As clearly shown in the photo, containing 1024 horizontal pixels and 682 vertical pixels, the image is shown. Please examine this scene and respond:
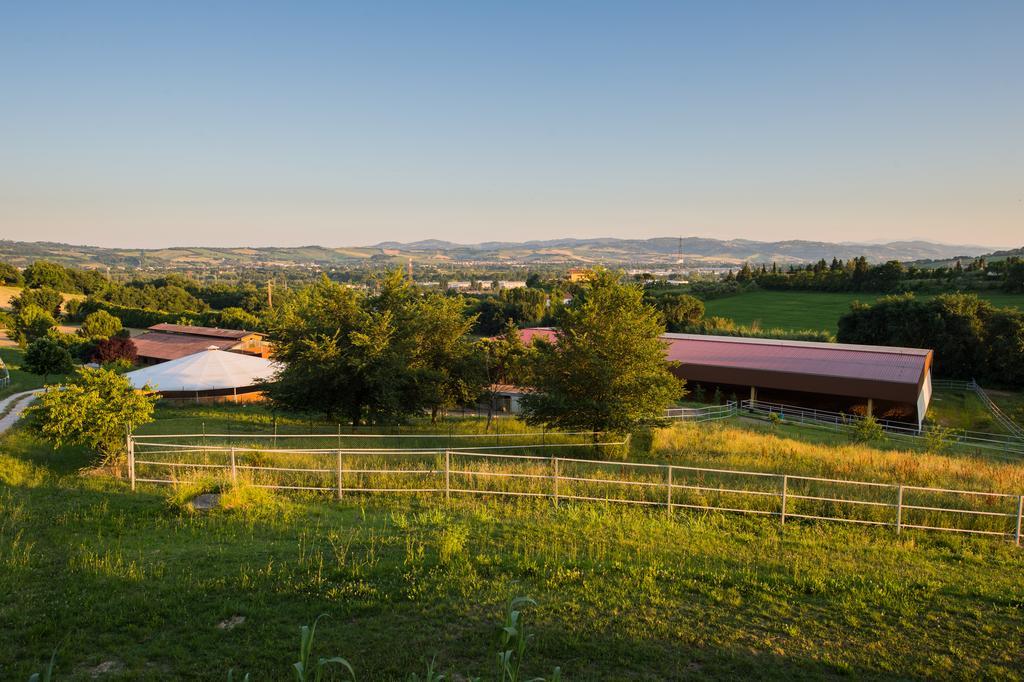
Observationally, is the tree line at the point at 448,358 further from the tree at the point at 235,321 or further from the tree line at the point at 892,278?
the tree line at the point at 892,278

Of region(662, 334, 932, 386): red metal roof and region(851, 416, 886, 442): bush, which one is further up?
region(662, 334, 932, 386): red metal roof

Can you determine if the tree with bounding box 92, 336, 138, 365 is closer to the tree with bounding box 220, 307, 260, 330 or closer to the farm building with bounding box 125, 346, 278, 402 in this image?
the farm building with bounding box 125, 346, 278, 402

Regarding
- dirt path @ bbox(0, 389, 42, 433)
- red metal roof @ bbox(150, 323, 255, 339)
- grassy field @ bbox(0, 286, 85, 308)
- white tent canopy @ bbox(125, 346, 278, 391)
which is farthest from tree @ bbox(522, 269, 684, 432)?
grassy field @ bbox(0, 286, 85, 308)

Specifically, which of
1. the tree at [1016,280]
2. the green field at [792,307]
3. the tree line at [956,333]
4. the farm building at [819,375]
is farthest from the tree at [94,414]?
the tree at [1016,280]

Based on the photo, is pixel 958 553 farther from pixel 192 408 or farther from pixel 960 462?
pixel 192 408

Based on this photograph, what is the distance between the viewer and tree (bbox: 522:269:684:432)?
2203 cm

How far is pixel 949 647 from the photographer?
7.57 metres

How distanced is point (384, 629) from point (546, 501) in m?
6.69

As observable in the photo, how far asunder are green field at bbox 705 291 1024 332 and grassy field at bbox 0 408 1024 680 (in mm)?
71784

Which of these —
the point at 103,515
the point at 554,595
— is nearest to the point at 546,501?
the point at 554,595

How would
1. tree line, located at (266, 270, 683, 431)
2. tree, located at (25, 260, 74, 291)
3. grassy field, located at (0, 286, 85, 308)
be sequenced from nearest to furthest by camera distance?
tree line, located at (266, 270, 683, 431), grassy field, located at (0, 286, 85, 308), tree, located at (25, 260, 74, 291)

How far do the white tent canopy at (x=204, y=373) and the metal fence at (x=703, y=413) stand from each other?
78.2 ft

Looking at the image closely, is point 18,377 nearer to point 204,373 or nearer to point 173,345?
point 204,373

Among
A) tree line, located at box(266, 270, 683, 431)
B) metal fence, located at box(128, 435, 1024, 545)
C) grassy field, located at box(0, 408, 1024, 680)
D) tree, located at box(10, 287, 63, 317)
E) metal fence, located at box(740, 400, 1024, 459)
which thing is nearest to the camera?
grassy field, located at box(0, 408, 1024, 680)
